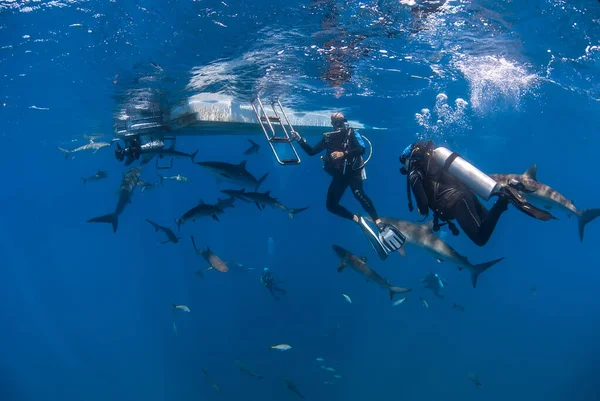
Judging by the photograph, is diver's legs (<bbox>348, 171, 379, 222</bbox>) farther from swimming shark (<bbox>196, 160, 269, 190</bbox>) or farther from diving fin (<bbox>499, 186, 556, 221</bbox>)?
diving fin (<bbox>499, 186, 556, 221</bbox>)

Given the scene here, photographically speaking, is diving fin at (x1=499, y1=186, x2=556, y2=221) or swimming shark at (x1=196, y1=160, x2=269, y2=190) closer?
diving fin at (x1=499, y1=186, x2=556, y2=221)

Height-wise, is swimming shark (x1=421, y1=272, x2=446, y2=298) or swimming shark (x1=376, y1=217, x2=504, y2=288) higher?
swimming shark (x1=376, y1=217, x2=504, y2=288)

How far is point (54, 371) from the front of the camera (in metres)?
38.0

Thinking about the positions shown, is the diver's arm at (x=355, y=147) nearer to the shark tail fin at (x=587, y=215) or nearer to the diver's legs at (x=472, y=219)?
the diver's legs at (x=472, y=219)

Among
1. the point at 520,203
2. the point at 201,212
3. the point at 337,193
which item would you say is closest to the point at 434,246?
the point at 337,193

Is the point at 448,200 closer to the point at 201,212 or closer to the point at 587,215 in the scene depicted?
the point at 587,215

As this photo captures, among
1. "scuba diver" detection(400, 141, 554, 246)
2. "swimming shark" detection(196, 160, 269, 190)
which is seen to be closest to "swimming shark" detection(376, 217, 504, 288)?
"scuba diver" detection(400, 141, 554, 246)

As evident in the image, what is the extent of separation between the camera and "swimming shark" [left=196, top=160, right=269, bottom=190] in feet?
30.8

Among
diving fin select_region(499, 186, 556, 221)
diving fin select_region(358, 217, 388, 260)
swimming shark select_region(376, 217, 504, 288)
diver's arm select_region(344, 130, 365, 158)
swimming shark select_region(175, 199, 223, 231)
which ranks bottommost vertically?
swimming shark select_region(175, 199, 223, 231)

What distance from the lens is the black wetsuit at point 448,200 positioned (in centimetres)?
528

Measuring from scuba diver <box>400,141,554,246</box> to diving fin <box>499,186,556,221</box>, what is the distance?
21 cm

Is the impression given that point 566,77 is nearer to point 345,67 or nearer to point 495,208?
point 345,67

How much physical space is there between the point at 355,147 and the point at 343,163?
458 mm

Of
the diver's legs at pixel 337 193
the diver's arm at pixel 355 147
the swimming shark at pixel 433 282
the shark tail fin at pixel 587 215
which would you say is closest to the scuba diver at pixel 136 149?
the diver's legs at pixel 337 193
